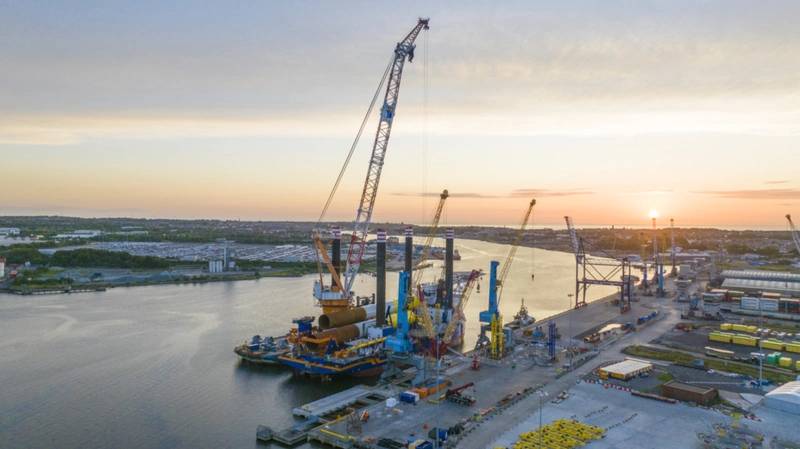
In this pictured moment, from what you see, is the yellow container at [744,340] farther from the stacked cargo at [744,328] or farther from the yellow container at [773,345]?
the stacked cargo at [744,328]

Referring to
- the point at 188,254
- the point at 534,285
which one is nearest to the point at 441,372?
the point at 534,285

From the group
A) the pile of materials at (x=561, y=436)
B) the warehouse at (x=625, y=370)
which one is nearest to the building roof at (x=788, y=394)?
the warehouse at (x=625, y=370)

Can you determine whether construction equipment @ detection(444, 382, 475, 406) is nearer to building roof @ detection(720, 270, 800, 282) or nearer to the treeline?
building roof @ detection(720, 270, 800, 282)

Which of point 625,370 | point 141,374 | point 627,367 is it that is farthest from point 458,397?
point 141,374

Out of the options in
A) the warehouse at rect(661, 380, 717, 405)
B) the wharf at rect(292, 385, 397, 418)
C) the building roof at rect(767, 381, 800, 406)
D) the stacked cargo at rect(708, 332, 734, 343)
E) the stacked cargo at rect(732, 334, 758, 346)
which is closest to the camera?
the building roof at rect(767, 381, 800, 406)

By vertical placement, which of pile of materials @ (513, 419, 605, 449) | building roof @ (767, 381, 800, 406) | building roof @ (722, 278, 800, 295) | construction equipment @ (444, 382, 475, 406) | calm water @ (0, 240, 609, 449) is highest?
building roof @ (722, 278, 800, 295)

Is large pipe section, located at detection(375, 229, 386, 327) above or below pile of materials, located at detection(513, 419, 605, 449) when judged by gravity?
above

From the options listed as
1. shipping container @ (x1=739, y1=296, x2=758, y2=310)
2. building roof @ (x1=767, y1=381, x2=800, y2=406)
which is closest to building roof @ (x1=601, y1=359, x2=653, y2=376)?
building roof @ (x1=767, y1=381, x2=800, y2=406)

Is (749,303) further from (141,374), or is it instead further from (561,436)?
(141,374)
